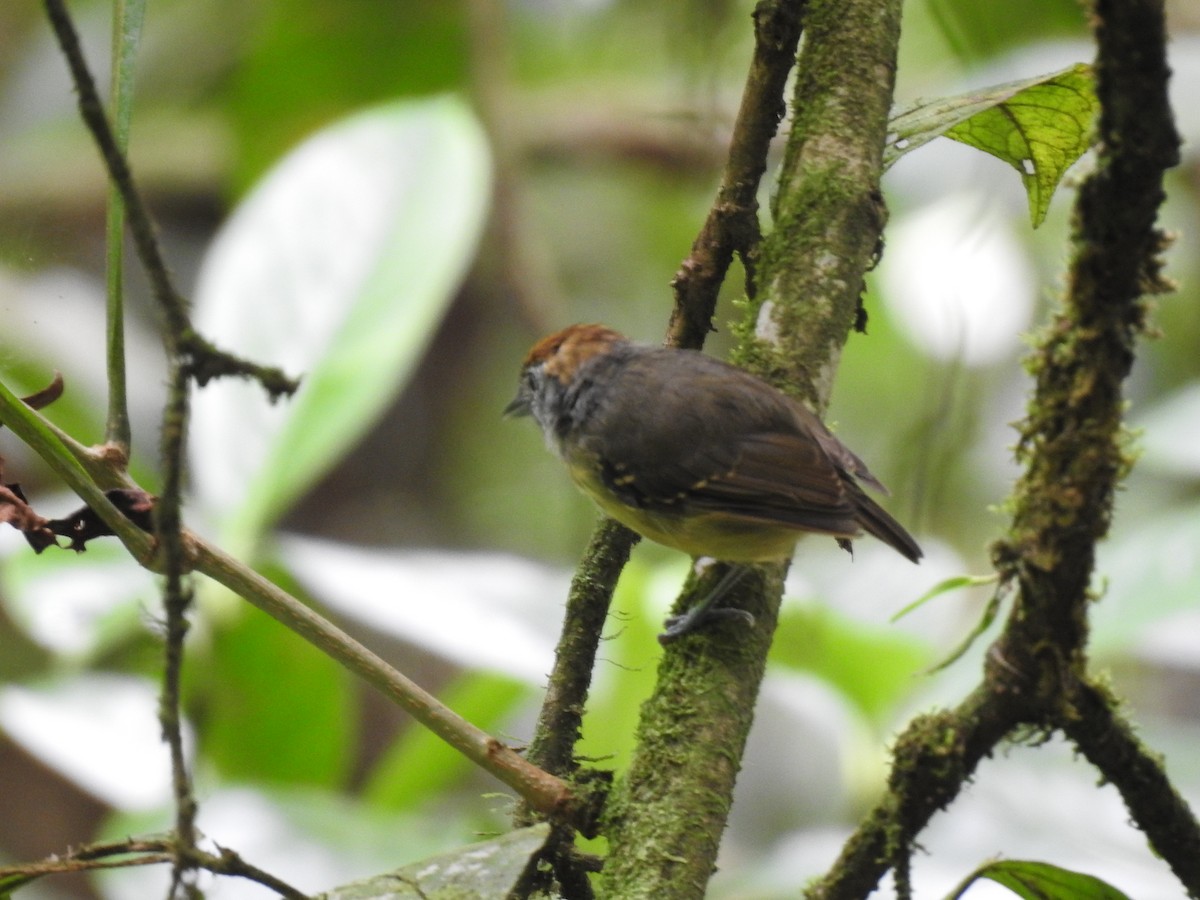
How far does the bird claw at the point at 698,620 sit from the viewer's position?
175 centimetres

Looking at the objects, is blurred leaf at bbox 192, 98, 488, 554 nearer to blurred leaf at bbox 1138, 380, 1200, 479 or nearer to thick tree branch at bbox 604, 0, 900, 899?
thick tree branch at bbox 604, 0, 900, 899

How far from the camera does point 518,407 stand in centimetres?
327

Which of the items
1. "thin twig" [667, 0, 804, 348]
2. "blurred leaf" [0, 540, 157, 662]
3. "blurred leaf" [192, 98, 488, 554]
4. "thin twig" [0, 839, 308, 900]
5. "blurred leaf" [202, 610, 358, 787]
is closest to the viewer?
"thin twig" [0, 839, 308, 900]

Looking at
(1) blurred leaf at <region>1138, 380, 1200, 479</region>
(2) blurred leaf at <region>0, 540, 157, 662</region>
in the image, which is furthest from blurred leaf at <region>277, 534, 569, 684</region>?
(1) blurred leaf at <region>1138, 380, 1200, 479</region>

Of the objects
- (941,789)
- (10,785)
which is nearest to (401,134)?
(941,789)

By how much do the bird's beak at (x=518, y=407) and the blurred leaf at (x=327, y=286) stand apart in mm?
294

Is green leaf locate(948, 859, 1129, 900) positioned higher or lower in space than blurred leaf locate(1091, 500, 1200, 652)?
lower

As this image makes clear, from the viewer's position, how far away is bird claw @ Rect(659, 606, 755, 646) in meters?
1.75

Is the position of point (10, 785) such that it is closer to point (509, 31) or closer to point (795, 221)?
point (509, 31)

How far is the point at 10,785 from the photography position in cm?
542

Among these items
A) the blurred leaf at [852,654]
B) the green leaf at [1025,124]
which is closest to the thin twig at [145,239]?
the green leaf at [1025,124]

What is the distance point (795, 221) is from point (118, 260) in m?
0.97

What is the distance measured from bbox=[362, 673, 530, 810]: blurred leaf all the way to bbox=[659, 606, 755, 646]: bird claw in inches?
49.2

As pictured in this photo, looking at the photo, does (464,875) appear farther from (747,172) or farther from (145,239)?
(747,172)
